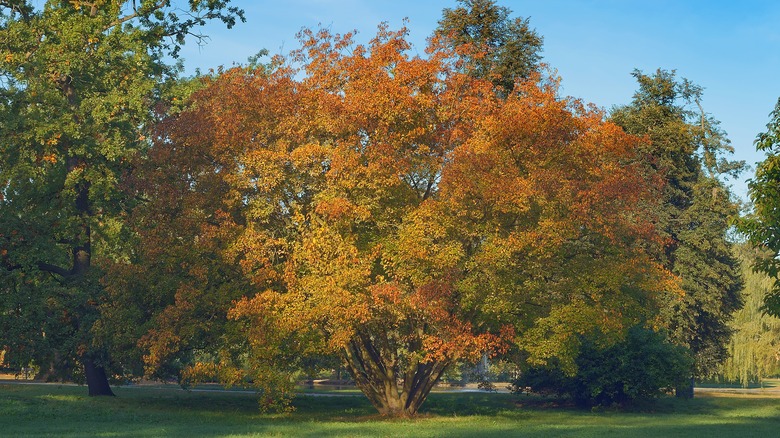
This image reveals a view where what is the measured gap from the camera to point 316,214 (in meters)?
32.3

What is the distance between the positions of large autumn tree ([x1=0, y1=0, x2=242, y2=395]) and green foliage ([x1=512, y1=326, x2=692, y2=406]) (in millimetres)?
22940

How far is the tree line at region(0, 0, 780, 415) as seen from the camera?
103 ft

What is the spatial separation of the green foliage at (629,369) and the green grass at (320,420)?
1423 millimetres

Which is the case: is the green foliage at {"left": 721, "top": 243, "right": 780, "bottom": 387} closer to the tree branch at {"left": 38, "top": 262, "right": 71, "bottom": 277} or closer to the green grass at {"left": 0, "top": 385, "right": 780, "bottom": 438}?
the green grass at {"left": 0, "top": 385, "right": 780, "bottom": 438}

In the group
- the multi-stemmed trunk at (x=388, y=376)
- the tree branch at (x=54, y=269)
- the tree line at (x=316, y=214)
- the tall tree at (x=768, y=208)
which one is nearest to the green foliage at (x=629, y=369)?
the tree line at (x=316, y=214)

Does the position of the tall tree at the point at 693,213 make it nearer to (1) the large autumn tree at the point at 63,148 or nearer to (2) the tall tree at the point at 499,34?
(2) the tall tree at the point at 499,34

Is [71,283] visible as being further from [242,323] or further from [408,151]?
[408,151]

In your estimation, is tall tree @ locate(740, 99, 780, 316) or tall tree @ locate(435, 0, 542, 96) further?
tall tree @ locate(435, 0, 542, 96)

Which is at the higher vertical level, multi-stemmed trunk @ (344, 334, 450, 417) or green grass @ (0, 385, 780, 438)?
multi-stemmed trunk @ (344, 334, 450, 417)

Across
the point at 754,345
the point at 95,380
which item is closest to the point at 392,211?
the point at 95,380

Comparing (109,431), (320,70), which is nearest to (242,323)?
(109,431)

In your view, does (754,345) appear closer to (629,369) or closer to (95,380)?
(629,369)

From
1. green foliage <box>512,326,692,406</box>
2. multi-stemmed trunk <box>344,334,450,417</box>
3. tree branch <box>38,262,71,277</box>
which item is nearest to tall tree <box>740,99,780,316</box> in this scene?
multi-stemmed trunk <box>344,334,450,417</box>

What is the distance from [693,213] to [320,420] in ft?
111
